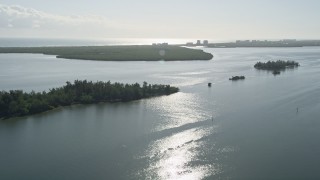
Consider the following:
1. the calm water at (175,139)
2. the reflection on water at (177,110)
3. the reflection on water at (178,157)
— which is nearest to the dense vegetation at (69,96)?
the calm water at (175,139)

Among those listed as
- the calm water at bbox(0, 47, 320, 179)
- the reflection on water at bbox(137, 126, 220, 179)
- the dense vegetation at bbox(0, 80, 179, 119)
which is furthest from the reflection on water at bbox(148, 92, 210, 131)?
the reflection on water at bbox(137, 126, 220, 179)

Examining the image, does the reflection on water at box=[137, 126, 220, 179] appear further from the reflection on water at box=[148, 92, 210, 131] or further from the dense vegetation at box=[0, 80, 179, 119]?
the dense vegetation at box=[0, 80, 179, 119]

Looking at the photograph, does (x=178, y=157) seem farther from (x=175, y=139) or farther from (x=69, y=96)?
(x=69, y=96)

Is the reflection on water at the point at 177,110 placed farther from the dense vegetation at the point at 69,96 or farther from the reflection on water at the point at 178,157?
the reflection on water at the point at 178,157

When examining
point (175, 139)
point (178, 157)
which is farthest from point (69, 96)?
point (178, 157)

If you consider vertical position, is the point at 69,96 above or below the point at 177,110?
above

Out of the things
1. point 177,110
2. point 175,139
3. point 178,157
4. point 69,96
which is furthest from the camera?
point 69,96
